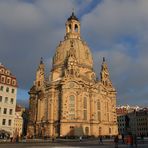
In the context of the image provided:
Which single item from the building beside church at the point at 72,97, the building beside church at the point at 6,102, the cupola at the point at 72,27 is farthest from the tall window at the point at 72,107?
the cupola at the point at 72,27

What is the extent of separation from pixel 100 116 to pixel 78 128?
11780 mm

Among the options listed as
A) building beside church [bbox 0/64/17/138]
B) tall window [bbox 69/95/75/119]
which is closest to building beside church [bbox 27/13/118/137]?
tall window [bbox 69/95/75/119]

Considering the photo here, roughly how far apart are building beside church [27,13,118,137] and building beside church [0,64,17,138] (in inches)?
678

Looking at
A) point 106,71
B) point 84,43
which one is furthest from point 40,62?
point 106,71

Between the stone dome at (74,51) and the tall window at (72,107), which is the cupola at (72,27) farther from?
the tall window at (72,107)

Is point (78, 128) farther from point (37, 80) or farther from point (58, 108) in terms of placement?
point (37, 80)

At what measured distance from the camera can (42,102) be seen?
97.2m

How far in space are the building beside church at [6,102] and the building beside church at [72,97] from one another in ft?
56.5

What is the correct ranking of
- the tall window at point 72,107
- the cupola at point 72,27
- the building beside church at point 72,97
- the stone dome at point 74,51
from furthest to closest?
the cupola at point 72,27 < the stone dome at point 74,51 < the building beside church at point 72,97 < the tall window at point 72,107

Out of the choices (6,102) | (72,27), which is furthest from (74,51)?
(6,102)

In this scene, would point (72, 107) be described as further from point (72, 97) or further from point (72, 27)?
point (72, 27)

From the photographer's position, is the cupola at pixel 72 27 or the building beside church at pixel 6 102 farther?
the cupola at pixel 72 27

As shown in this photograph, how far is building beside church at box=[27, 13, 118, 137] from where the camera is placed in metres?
88.2

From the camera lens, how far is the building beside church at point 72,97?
290 feet
